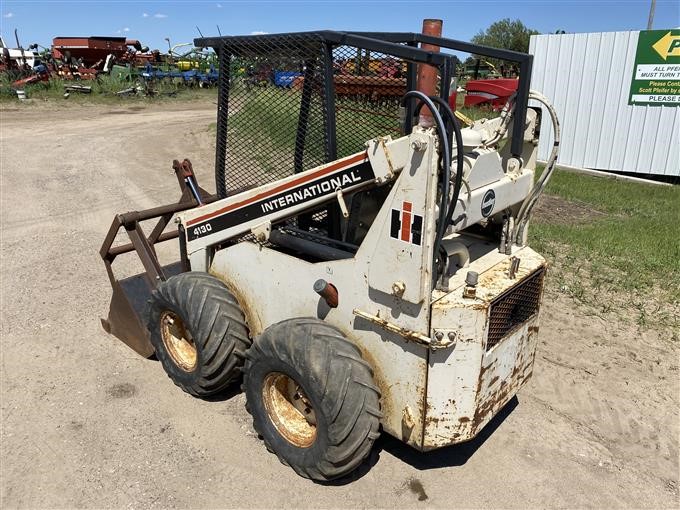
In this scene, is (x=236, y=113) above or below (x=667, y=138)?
above

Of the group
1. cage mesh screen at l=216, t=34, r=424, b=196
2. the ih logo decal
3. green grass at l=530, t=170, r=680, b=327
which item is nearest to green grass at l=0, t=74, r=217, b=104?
green grass at l=530, t=170, r=680, b=327

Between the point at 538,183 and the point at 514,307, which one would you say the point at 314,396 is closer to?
the point at 514,307

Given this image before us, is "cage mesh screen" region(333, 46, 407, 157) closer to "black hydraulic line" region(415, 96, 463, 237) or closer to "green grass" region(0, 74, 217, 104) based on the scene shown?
"black hydraulic line" region(415, 96, 463, 237)

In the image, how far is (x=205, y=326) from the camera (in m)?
3.47

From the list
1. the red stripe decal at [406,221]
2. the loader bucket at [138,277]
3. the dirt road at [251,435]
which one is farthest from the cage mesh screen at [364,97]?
the dirt road at [251,435]

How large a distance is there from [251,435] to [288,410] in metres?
0.38

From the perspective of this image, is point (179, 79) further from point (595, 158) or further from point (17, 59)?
point (595, 158)

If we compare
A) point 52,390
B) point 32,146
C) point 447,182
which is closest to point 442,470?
point 447,182

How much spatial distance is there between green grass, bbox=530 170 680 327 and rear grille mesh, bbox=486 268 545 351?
2.18 meters

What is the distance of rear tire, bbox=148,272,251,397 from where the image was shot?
137 inches

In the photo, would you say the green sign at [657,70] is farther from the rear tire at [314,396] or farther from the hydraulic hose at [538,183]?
the rear tire at [314,396]

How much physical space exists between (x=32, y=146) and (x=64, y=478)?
10.9 meters

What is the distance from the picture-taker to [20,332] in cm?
474

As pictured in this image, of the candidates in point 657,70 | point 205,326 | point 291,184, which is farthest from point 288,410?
point 657,70
